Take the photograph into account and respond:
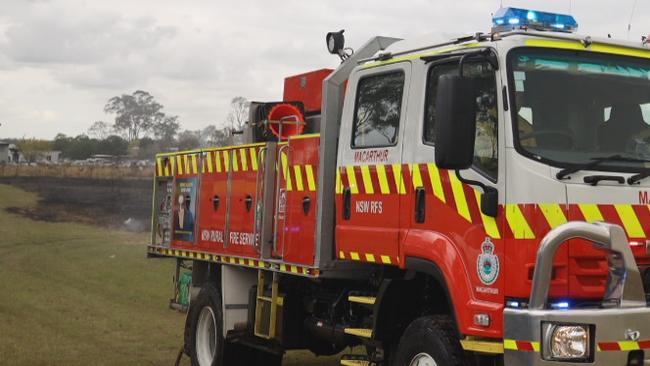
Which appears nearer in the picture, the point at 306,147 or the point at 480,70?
the point at 480,70

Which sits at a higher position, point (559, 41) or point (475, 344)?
point (559, 41)

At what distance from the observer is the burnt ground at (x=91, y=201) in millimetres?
35844

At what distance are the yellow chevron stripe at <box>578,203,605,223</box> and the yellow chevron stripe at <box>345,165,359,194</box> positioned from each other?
84.9 inches

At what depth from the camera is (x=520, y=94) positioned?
5.89 m

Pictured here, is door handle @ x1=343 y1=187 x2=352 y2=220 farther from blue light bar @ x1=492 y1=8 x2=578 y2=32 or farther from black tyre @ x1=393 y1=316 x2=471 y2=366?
blue light bar @ x1=492 y1=8 x2=578 y2=32

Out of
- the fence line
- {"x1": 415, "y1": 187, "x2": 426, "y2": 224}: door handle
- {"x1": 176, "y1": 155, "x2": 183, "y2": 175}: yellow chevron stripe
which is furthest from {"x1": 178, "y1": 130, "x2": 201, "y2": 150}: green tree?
the fence line

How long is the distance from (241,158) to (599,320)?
5.00 meters

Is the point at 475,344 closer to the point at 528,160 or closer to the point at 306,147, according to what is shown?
the point at 528,160

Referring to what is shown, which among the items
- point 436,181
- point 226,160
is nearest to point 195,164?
point 226,160

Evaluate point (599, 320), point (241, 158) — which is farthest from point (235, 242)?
point (599, 320)

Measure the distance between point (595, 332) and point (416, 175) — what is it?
5.96 feet

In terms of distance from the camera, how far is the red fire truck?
5.52 m

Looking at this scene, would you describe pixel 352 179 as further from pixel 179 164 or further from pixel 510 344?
pixel 179 164

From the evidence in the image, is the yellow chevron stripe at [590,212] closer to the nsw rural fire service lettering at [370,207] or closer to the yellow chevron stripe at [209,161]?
the nsw rural fire service lettering at [370,207]
